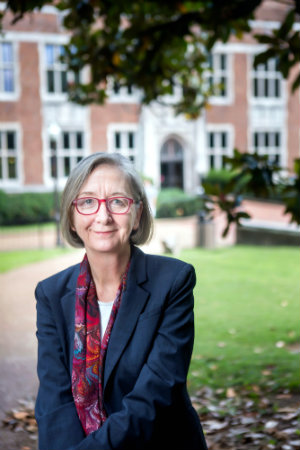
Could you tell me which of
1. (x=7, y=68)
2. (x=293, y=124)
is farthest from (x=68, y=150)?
(x=293, y=124)

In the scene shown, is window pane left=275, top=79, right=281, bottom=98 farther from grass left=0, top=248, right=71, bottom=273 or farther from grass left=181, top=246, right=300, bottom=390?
grass left=0, top=248, right=71, bottom=273

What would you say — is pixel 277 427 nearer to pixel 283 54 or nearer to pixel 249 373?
pixel 249 373

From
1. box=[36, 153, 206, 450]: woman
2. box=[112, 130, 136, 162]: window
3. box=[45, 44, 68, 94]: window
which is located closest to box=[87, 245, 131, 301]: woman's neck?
box=[36, 153, 206, 450]: woman

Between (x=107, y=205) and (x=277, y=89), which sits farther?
(x=277, y=89)

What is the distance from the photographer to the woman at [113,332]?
186 cm

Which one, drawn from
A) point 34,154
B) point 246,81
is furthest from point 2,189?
point 246,81

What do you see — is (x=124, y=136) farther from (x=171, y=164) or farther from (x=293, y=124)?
(x=293, y=124)

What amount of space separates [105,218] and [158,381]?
1.88ft

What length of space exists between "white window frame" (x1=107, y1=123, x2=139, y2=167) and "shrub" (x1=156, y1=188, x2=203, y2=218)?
300cm

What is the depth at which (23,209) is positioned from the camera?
748 inches

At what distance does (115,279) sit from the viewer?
202 centimetres

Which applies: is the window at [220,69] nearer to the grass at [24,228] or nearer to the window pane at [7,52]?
the window pane at [7,52]

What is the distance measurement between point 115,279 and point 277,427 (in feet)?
6.36

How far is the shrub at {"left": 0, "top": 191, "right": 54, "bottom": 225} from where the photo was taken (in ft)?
61.5
